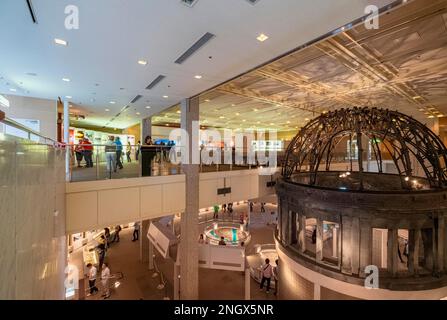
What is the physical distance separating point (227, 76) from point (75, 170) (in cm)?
706

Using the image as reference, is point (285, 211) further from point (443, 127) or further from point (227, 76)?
point (443, 127)

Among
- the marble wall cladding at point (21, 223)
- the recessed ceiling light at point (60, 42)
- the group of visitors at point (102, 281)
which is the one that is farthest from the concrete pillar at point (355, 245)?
the group of visitors at point (102, 281)

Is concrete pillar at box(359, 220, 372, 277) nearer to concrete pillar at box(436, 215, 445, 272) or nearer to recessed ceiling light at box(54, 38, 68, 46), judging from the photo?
concrete pillar at box(436, 215, 445, 272)

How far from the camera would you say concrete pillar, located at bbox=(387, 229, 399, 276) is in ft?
15.1

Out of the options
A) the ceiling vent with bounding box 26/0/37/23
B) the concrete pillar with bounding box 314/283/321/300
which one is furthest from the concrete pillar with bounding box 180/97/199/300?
the ceiling vent with bounding box 26/0/37/23

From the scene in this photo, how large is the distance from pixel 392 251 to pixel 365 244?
61cm

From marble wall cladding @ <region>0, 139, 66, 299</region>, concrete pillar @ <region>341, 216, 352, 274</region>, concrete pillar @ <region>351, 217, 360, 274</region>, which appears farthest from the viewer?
concrete pillar @ <region>341, 216, 352, 274</region>

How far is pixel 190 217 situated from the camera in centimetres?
937

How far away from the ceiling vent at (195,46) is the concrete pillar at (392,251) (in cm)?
599

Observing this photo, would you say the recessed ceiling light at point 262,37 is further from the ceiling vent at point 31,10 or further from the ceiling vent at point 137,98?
the ceiling vent at point 137,98

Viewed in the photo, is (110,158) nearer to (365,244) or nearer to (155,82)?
(155,82)

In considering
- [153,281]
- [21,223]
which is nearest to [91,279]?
[153,281]

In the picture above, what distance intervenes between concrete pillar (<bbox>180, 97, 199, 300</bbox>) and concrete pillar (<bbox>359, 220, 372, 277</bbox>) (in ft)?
21.5

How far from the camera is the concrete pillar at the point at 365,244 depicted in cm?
466
